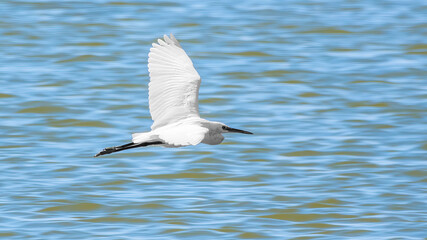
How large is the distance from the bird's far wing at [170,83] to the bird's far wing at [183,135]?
76cm

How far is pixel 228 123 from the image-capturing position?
586 inches

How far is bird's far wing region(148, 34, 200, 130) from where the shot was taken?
10.6m

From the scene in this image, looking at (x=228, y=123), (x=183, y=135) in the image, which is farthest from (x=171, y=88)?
(x=228, y=123)

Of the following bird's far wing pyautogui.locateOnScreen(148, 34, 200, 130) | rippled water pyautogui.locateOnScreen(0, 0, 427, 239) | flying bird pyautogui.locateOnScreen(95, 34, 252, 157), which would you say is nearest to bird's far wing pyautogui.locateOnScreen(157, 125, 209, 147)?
flying bird pyautogui.locateOnScreen(95, 34, 252, 157)

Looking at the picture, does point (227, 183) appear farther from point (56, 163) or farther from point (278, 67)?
point (278, 67)

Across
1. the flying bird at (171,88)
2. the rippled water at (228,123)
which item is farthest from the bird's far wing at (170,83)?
the rippled water at (228,123)

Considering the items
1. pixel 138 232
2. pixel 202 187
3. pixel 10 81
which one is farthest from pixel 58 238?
pixel 10 81

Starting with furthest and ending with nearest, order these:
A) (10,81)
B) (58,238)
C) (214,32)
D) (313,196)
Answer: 1. (214,32)
2. (10,81)
3. (313,196)
4. (58,238)

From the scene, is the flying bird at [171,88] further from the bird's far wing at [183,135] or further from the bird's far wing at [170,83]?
the bird's far wing at [183,135]

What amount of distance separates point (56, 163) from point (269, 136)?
287cm

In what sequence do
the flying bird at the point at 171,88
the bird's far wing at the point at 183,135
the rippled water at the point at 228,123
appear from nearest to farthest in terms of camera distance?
the bird's far wing at the point at 183,135 < the flying bird at the point at 171,88 < the rippled water at the point at 228,123

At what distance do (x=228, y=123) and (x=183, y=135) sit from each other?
18.5 feet

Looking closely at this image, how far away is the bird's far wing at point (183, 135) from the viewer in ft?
29.5

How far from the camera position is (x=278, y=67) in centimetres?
1811
